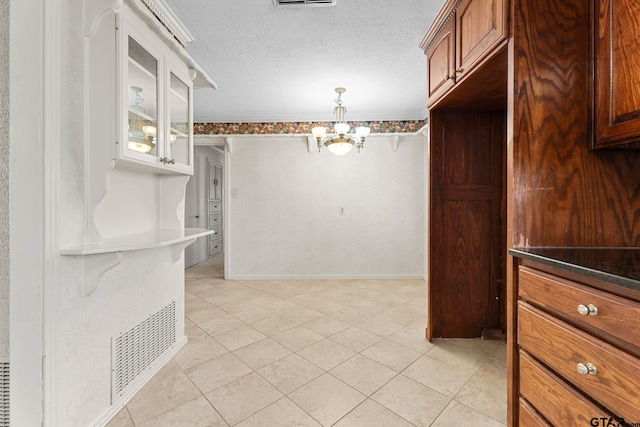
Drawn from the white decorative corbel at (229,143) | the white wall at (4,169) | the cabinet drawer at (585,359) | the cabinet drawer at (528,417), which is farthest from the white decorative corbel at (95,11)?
the white decorative corbel at (229,143)

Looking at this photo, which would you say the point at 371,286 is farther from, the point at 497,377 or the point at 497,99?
the point at 497,99

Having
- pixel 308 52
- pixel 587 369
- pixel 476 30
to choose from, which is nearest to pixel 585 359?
pixel 587 369

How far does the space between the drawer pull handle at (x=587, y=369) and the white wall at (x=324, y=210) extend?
349 cm

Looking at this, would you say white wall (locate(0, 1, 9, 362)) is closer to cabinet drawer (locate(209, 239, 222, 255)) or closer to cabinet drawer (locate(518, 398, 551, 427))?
cabinet drawer (locate(518, 398, 551, 427))

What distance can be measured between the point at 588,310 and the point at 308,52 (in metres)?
2.53

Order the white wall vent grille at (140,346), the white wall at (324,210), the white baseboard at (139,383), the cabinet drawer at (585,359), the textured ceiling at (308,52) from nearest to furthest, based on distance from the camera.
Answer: the cabinet drawer at (585,359), the white baseboard at (139,383), the white wall vent grille at (140,346), the textured ceiling at (308,52), the white wall at (324,210)

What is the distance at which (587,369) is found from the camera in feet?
2.68

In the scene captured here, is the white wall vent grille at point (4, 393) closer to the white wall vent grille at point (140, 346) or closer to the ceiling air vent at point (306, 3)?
the white wall vent grille at point (140, 346)

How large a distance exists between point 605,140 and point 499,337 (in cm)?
179

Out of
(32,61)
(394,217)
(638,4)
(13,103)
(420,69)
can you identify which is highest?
(420,69)

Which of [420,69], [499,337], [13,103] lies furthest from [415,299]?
[13,103]

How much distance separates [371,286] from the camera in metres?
3.91

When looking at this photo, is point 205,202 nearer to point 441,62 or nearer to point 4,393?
point 4,393

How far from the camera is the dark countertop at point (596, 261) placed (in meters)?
0.73
